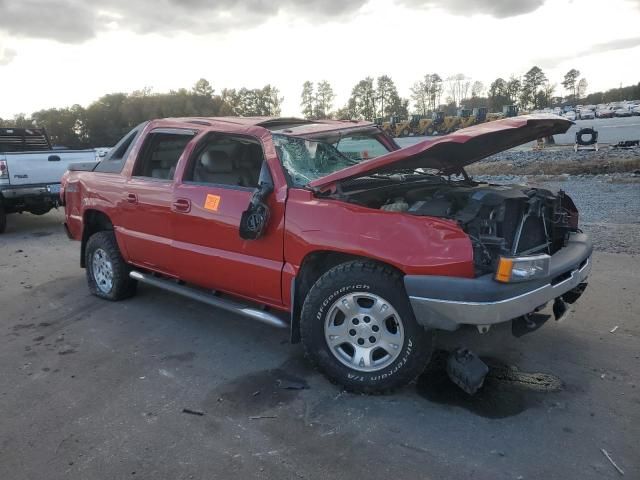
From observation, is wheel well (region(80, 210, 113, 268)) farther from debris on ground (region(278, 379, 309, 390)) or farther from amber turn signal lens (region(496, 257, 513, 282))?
amber turn signal lens (region(496, 257, 513, 282))

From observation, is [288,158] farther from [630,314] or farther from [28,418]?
[630,314]

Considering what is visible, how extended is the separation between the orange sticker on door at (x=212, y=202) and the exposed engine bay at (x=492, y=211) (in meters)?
1.06

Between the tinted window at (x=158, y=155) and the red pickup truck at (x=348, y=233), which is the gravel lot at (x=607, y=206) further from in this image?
the tinted window at (x=158, y=155)

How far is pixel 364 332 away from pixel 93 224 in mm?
3624

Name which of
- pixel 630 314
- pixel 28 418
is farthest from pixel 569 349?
pixel 28 418

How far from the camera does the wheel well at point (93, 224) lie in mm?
5535

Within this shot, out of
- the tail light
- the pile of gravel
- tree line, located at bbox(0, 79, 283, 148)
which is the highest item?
tree line, located at bbox(0, 79, 283, 148)

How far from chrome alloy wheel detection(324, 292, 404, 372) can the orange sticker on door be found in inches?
51.2

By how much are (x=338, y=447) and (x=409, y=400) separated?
0.67m

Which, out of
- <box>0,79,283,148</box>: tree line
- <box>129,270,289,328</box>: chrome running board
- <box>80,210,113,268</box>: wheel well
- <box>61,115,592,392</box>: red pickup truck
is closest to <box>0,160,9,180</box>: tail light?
<box>80,210,113,268</box>: wheel well

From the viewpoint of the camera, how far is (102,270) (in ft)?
18.0

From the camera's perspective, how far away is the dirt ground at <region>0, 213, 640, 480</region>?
2699 millimetres

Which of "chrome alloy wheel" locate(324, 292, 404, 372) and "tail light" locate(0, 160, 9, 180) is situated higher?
"tail light" locate(0, 160, 9, 180)

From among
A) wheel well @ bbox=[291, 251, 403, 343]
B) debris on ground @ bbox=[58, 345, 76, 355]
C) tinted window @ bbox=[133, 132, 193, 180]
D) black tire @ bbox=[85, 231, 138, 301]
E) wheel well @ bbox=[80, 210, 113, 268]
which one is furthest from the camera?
wheel well @ bbox=[80, 210, 113, 268]
